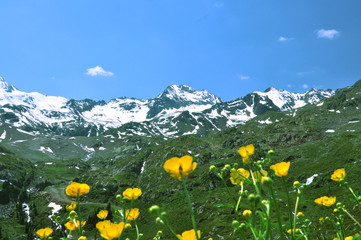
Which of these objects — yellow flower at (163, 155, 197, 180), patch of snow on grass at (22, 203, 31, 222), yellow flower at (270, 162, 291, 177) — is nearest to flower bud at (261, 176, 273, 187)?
yellow flower at (163, 155, 197, 180)

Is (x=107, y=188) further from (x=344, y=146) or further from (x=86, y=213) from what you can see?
(x=344, y=146)

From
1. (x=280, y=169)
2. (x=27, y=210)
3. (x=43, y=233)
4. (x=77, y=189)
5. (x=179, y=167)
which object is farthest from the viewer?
(x=27, y=210)

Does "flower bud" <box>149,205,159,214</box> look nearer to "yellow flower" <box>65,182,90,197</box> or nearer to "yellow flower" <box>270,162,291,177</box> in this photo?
"yellow flower" <box>270,162,291,177</box>

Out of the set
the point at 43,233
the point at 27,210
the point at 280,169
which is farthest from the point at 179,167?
the point at 27,210

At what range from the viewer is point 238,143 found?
18675 centimetres

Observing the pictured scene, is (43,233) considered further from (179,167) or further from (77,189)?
(179,167)

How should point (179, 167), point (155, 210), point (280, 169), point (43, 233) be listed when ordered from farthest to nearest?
point (43, 233)
point (280, 169)
point (179, 167)
point (155, 210)

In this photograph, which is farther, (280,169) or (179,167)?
(280,169)

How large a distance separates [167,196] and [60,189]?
327ft

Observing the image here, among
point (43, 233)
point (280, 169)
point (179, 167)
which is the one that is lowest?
point (43, 233)

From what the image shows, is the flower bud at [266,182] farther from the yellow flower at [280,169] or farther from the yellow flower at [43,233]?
the yellow flower at [43,233]

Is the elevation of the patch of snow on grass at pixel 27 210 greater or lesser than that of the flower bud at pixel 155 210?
greater

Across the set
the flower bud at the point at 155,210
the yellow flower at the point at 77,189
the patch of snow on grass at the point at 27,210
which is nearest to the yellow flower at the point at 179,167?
the flower bud at the point at 155,210

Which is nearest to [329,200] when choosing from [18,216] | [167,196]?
[167,196]
